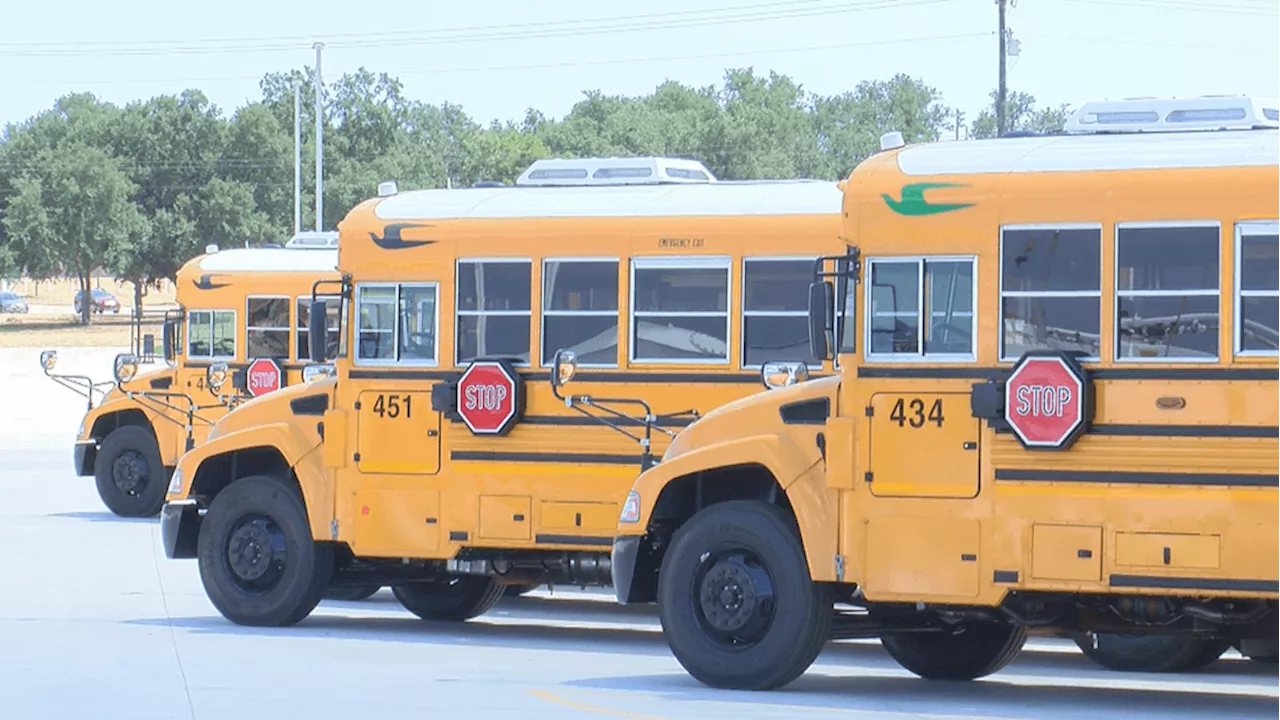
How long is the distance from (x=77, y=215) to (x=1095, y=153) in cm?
7395

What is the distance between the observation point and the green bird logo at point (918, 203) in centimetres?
1154

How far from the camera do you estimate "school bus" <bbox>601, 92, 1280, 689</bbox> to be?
10766mm

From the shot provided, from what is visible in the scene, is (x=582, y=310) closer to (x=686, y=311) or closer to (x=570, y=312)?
(x=570, y=312)

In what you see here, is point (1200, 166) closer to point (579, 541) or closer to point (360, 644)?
point (579, 541)

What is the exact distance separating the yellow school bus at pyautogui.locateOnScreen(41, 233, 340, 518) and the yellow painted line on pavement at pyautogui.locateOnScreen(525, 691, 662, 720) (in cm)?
1222

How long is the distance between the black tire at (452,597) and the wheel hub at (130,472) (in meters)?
9.23

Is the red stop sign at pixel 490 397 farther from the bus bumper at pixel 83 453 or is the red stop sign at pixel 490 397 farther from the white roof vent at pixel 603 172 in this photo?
the bus bumper at pixel 83 453

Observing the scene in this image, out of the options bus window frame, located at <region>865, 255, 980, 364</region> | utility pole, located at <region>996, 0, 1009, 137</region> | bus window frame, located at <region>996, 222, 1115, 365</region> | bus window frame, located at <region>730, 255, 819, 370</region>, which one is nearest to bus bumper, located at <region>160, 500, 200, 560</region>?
bus window frame, located at <region>730, 255, 819, 370</region>

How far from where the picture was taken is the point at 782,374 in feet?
44.4

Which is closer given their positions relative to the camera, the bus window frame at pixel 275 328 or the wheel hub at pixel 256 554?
the wheel hub at pixel 256 554

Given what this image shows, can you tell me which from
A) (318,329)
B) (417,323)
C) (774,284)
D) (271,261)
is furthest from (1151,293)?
(271,261)

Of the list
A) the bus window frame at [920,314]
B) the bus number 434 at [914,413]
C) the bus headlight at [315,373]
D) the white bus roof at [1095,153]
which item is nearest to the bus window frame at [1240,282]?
the white bus roof at [1095,153]

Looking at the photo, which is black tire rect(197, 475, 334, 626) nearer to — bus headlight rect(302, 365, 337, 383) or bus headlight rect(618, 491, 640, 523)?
bus headlight rect(302, 365, 337, 383)

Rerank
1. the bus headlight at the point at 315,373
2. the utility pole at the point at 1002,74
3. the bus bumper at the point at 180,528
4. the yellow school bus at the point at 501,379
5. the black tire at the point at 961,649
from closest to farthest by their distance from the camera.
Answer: the black tire at the point at 961,649
the yellow school bus at the point at 501,379
the bus bumper at the point at 180,528
the bus headlight at the point at 315,373
the utility pole at the point at 1002,74
